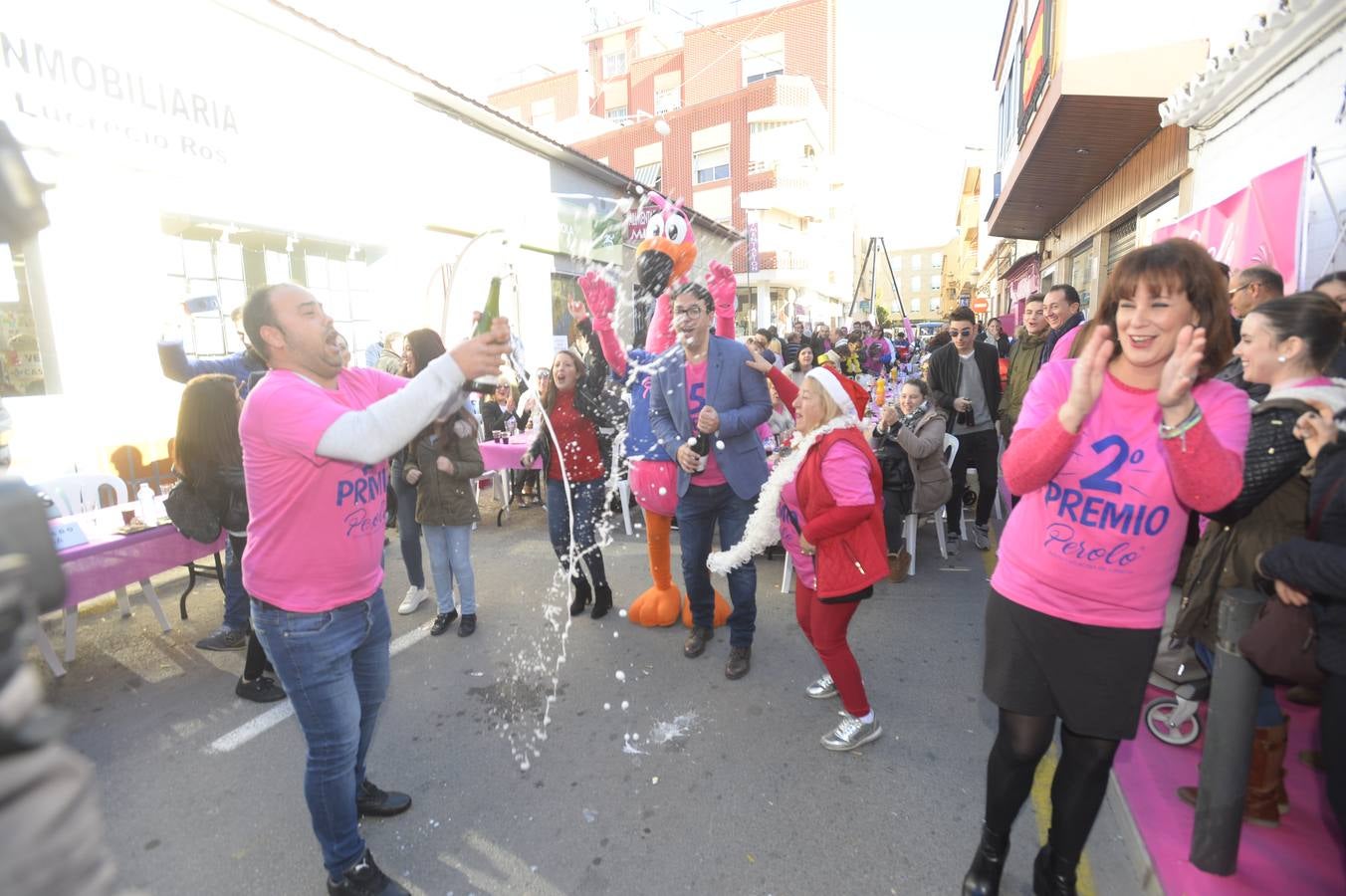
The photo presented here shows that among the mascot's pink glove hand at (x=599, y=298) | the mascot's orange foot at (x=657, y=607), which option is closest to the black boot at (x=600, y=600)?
the mascot's orange foot at (x=657, y=607)

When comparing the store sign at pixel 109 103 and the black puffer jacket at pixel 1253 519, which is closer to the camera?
the black puffer jacket at pixel 1253 519

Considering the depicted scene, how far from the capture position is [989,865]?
2203mm

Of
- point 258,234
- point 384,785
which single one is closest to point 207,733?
point 384,785

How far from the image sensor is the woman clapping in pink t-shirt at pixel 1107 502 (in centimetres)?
174

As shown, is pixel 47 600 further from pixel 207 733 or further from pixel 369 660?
pixel 207 733

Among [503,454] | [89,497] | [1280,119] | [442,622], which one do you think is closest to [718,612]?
[442,622]

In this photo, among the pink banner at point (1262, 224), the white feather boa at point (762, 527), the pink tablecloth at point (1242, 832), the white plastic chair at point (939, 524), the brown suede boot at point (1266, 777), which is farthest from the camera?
the white plastic chair at point (939, 524)

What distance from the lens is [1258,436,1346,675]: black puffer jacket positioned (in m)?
1.87

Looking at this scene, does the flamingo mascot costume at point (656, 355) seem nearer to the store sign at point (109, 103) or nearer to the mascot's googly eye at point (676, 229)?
the mascot's googly eye at point (676, 229)

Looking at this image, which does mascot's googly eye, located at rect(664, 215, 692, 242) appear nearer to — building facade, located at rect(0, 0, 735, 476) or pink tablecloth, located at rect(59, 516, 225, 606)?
building facade, located at rect(0, 0, 735, 476)

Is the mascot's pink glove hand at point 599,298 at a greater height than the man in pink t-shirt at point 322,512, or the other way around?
the mascot's pink glove hand at point 599,298

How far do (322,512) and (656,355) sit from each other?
262 centimetres

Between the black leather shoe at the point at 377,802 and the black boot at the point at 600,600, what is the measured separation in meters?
2.04

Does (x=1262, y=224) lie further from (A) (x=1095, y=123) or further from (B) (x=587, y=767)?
(B) (x=587, y=767)
